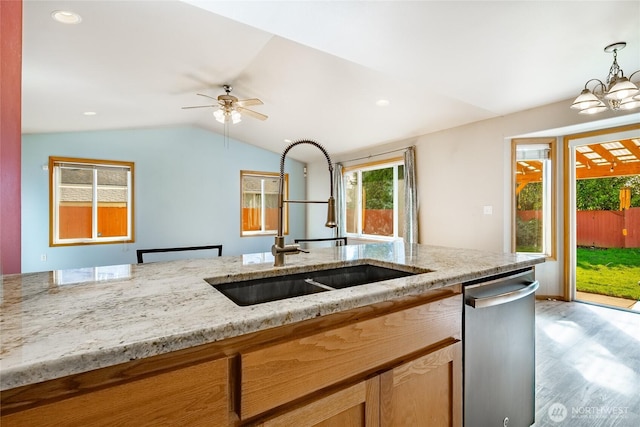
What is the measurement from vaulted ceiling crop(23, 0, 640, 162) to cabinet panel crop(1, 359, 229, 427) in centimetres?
233

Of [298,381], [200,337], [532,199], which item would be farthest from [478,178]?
[200,337]

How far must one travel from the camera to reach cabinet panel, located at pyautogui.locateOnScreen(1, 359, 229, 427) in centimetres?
49

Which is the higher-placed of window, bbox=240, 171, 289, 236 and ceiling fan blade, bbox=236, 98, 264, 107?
ceiling fan blade, bbox=236, 98, 264, 107

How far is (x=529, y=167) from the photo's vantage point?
4.15 meters

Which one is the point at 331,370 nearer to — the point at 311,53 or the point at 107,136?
the point at 311,53

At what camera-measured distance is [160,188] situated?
5832 mm

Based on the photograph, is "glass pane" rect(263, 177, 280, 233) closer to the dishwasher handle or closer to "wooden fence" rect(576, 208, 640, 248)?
"wooden fence" rect(576, 208, 640, 248)

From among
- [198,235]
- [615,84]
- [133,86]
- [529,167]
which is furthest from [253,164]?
[615,84]

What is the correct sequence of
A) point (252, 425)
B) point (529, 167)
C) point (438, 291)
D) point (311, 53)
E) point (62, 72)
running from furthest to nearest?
point (529, 167) < point (311, 53) < point (62, 72) < point (438, 291) < point (252, 425)

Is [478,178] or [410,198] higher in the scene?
[478,178]

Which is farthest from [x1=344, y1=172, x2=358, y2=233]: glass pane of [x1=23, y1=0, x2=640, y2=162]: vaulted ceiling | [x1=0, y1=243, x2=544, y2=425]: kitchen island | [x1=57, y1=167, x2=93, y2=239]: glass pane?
[x1=0, y1=243, x2=544, y2=425]: kitchen island

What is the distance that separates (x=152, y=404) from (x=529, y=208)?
4835 millimetres

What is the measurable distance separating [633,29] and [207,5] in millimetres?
3178

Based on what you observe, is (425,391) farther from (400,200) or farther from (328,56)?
(400,200)
